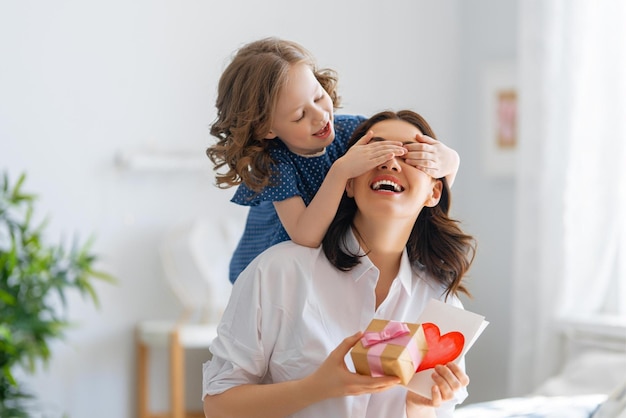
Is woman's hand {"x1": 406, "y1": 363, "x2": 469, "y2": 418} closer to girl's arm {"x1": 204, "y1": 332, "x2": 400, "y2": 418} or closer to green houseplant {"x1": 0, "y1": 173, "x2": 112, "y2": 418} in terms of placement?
girl's arm {"x1": 204, "y1": 332, "x2": 400, "y2": 418}

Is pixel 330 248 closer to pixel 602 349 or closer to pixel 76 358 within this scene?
pixel 602 349

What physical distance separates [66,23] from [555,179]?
2340mm

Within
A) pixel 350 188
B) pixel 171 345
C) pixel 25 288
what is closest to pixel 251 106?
pixel 350 188

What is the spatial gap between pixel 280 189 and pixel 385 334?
1.91ft

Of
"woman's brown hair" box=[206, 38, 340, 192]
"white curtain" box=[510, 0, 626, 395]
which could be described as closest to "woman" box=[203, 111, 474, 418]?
"woman's brown hair" box=[206, 38, 340, 192]

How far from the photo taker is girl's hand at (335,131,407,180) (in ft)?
4.97

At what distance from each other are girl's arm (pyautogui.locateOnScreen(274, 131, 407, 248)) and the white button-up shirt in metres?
0.05

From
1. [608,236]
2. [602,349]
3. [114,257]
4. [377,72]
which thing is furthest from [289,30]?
[602,349]

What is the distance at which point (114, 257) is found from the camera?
13.9 feet

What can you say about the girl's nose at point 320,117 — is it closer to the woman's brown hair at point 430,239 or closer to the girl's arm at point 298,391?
the woman's brown hair at point 430,239

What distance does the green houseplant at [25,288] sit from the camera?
3.53 meters

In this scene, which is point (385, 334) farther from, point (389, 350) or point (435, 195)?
point (435, 195)

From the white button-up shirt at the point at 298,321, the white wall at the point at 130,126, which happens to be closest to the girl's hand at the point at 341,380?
the white button-up shirt at the point at 298,321

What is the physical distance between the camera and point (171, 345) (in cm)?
397
